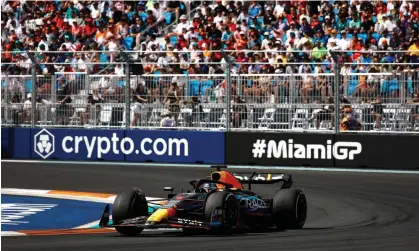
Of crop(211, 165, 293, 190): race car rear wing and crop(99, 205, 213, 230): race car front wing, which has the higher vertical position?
crop(211, 165, 293, 190): race car rear wing

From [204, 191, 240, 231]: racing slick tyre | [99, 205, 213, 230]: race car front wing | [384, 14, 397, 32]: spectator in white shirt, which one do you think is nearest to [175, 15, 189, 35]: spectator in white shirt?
[384, 14, 397, 32]: spectator in white shirt

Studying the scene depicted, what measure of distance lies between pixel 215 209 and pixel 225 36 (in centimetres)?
1713

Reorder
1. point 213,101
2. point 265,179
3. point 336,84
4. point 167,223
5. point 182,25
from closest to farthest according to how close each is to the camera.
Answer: point 167,223 < point 265,179 < point 336,84 < point 213,101 < point 182,25

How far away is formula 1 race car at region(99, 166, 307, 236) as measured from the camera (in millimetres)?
12430

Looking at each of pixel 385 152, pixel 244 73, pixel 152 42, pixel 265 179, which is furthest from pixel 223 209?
pixel 152 42

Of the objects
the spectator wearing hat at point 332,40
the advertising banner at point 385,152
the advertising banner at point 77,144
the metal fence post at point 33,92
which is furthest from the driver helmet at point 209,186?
the metal fence post at point 33,92

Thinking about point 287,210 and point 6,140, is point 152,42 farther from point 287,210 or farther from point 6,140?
point 287,210

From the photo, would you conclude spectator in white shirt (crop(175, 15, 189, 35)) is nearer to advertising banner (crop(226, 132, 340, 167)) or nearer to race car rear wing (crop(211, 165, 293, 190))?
advertising banner (crop(226, 132, 340, 167))

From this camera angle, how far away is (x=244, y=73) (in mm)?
25312

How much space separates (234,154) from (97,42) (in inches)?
311

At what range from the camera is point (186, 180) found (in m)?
21.7

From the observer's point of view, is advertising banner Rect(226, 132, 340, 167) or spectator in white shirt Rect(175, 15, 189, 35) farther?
spectator in white shirt Rect(175, 15, 189, 35)

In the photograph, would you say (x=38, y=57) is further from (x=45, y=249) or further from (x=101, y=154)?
(x=45, y=249)

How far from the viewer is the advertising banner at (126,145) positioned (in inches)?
1019
